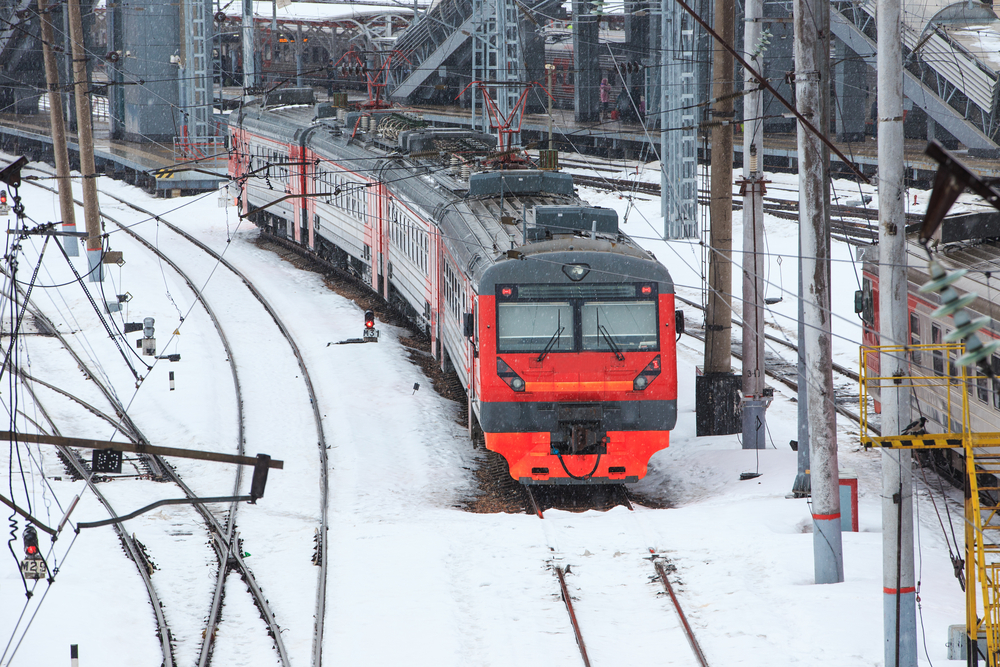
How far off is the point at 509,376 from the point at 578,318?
965mm

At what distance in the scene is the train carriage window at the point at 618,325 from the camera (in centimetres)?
1202

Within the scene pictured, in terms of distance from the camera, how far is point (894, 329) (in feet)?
25.6

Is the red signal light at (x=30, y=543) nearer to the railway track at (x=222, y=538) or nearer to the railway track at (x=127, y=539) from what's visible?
the railway track at (x=127, y=539)

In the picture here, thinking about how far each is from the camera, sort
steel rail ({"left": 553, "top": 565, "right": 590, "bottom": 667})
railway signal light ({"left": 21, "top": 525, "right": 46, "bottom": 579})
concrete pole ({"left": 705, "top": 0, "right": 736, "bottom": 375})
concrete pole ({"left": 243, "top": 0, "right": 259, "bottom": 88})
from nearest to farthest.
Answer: steel rail ({"left": 553, "top": 565, "right": 590, "bottom": 667}) → railway signal light ({"left": 21, "top": 525, "right": 46, "bottom": 579}) → concrete pole ({"left": 705, "top": 0, "right": 736, "bottom": 375}) → concrete pole ({"left": 243, "top": 0, "right": 259, "bottom": 88})

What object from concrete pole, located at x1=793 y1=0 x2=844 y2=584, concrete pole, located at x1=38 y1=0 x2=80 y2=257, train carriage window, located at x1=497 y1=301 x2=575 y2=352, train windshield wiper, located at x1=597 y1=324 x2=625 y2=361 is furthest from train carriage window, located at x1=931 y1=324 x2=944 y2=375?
concrete pole, located at x1=38 y1=0 x2=80 y2=257

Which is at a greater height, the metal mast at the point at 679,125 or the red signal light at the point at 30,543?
the metal mast at the point at 679,125

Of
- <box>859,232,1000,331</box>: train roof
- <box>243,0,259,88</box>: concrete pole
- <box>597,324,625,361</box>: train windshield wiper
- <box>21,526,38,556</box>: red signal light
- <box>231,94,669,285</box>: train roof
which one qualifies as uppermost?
<box>243,0,259,88</box>: concrete pole

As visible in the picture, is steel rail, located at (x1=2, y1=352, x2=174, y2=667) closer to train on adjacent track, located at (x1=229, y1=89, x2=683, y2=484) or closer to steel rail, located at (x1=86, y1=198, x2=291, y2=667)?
steel rail, located at (x1=86, y1=198, x2=291, y2=667)

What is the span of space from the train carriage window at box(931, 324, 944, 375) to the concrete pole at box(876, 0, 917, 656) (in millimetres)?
4670

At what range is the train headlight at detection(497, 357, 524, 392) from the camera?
1199cm

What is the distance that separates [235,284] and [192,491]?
12350 mm

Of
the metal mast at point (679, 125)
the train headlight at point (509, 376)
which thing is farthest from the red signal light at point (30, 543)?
the metal mast at point (679, 125)

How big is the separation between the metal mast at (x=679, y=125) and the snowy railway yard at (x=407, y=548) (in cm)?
1014

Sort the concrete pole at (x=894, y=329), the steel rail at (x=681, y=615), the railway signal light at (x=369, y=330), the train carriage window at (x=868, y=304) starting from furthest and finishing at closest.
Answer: the railway signal light at (x=369, y=330)
the train carriage window at (x=868, y=304)
the steel rail at (x=681, y=615)
the concrete pole at (x=894, y=329)
